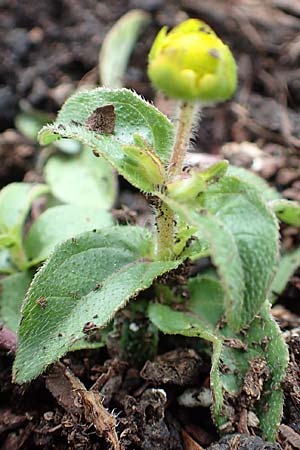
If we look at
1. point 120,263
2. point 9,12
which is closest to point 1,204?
point 120,263

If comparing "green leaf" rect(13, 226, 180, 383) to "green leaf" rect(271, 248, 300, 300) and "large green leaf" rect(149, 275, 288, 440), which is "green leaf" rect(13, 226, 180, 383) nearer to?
"large green leaf" rect(149, 275, 288, 440)

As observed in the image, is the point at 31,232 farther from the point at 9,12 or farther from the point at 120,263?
the point at 9,12

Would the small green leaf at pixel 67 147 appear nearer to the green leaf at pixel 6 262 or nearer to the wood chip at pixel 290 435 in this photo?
the green leaf at pixel 6 262

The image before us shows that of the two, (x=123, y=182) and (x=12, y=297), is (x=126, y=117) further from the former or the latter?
(x=123, y=182)

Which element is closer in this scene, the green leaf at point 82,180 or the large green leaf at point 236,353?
the large green leaf at point 236,353

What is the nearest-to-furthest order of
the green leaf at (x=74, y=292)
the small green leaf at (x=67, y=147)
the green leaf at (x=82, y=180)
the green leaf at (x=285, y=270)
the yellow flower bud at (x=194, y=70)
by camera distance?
the yellow flower bud at (x=194, y=70) < the green leaf at (x=74, y=292) < the green leaf at (x=285, y=270) < the green leaf at (x=82, y=180) < the small green leaf at (x=67, y=147)

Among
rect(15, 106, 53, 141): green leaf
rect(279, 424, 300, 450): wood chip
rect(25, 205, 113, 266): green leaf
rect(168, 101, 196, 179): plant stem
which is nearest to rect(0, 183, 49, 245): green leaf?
rect(25, 205, 113, 266): green leaf

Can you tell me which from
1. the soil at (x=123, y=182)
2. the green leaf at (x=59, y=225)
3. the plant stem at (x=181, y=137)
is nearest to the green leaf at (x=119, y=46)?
the soil at (x=123, y=182)

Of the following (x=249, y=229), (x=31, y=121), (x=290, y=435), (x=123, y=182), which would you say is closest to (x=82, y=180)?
(x=123, y=182)
